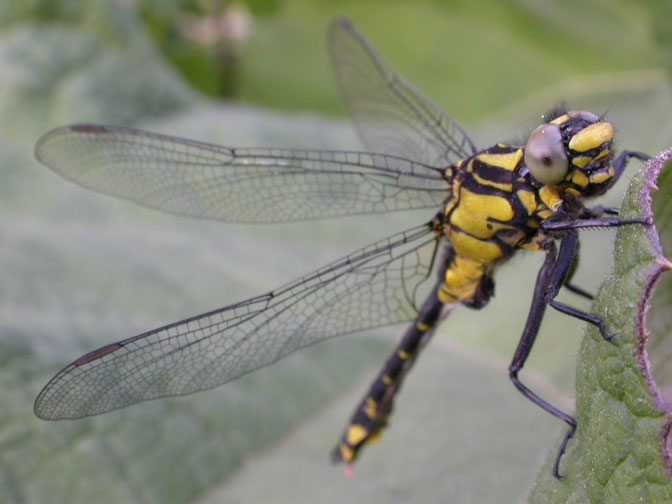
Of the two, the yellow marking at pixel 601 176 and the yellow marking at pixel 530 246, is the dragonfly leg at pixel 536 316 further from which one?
the yellow marking at pixel 601 176

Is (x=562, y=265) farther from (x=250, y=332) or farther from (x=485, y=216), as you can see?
(x=250, y=332)

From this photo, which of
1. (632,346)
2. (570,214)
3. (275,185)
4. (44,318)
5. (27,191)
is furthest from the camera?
(27,191)

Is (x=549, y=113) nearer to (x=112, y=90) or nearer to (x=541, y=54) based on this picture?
(x=112, y=90)

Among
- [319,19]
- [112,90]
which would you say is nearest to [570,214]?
[112,90]

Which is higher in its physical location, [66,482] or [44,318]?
[44,318]

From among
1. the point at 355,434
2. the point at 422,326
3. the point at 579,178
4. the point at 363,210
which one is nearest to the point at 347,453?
the point at 355,434
